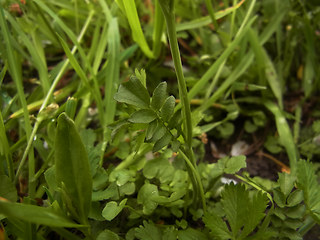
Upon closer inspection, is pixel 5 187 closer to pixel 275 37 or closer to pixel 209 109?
pixel 209 109

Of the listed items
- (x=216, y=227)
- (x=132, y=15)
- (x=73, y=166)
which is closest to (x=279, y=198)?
(x=216, y=227)

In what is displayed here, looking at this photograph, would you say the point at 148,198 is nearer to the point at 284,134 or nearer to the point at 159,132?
the point at 159,132

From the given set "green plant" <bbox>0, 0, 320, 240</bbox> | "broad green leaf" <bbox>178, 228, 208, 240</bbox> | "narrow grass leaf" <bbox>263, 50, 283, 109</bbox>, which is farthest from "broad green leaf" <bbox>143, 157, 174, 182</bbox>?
"narrow grass leaf" <bbox>263, 50, 283, 109</bbox>

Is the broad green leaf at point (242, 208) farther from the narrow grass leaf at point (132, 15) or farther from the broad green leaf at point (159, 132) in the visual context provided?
the narrow grass leaf at point (132, 15)

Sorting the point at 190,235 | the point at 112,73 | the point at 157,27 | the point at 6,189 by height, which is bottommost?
the point at 190,235

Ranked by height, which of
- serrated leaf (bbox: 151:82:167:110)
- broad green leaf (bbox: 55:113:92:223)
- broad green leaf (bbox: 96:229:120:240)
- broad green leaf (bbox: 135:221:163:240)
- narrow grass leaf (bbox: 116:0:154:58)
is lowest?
broad green leaf (bbox: 135:221:163:240)

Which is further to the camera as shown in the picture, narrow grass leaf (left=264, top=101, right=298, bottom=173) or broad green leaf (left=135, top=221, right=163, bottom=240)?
narrow grass leaf (left=264, top=101, right=298, bottom=173)

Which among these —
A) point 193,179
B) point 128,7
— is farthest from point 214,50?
point 193,179

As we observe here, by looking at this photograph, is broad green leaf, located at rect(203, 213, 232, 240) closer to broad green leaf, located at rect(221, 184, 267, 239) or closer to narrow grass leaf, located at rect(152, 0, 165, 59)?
broad green leaf, located at rect(221, 184, 267, 239)

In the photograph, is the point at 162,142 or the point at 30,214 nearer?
the point at 30,214
